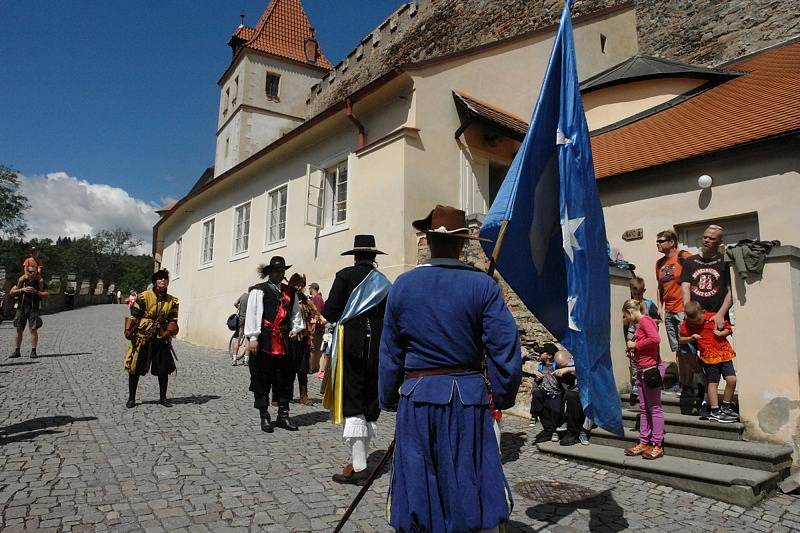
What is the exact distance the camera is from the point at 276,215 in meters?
14.4

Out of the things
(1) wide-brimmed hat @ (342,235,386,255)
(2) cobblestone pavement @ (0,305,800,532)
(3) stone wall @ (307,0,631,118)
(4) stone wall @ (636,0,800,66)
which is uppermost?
(3) stone wall @ (307,0,631,118)

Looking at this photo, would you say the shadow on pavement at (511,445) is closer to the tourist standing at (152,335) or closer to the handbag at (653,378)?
the handbag at (653,378)

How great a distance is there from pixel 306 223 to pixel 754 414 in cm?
943

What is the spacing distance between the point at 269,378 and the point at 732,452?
469 cm

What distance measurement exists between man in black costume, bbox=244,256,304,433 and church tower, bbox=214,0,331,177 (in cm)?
2116

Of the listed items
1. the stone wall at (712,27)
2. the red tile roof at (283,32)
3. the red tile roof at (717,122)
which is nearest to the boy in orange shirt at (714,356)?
the red tile roof at (717,122)

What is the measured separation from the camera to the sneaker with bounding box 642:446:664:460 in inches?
189

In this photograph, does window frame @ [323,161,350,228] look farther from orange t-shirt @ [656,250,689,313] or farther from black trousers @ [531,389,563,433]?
orange t-shirt @ [656,250,689,313]

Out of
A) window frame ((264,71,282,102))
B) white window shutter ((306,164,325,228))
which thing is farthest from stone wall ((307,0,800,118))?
white window shutter ((306,164,325,228))

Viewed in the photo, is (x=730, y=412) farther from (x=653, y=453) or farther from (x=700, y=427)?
(x=653, y=453)

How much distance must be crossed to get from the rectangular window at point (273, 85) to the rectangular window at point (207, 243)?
10735 mm

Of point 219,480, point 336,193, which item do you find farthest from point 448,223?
point 336,193

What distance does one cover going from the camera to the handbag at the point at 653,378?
4.75 m

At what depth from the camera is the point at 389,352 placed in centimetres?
264
